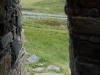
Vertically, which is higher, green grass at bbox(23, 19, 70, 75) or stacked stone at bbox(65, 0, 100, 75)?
stacked stone at bbox(65, 0, 100, 75)

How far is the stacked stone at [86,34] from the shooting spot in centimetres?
226

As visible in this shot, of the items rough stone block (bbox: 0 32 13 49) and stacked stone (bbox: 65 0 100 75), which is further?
rough stone block (bbox: 0 32 13 49)

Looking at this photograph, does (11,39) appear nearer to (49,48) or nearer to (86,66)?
(86,66)

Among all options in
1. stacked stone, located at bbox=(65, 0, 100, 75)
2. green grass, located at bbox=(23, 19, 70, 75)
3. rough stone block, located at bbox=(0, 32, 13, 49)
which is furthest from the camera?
green grass, located at bbox=(23, 19, 70, 75)

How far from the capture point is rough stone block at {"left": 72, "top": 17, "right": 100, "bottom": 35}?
226 centimetres

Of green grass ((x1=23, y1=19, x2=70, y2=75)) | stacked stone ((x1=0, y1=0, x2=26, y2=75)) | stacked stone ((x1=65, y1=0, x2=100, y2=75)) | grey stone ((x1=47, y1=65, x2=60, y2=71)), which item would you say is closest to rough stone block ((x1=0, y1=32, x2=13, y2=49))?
stacked stone ((x1=0, y1=0, x2=26, y2=75))

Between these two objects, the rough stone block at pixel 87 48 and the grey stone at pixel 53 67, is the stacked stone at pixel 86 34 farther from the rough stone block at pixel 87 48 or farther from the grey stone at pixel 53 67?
the grey stone at pixel 53 67

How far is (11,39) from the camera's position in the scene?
3561mm

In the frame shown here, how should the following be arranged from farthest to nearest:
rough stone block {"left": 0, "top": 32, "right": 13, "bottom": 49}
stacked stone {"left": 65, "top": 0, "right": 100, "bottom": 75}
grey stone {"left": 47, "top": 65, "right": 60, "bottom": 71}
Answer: grey stone {"left": 47, "top": 65, "right": 60, "bottom": 71} → rough stone block {"left": 0, "top": 32, "right": 13, "bottom": 49} → stacked stone {"left": 65, "top": 0, "right": 100, "bottom": 75}

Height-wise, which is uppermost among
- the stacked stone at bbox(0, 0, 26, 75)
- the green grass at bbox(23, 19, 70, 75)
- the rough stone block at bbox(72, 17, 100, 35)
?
the rough stone block at bbox(72, 17, 100, 35)

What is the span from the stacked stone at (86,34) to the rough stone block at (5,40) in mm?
1074

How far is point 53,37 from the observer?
9.61 m

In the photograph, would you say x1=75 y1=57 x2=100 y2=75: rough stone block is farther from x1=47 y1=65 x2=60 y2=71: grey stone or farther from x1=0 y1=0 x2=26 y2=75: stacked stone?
x1=47 y1=65 x2=60 y2=71: grey stone

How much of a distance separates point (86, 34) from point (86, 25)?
0.10 meters
